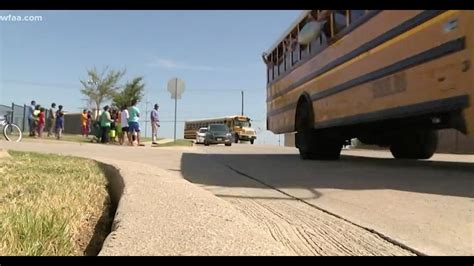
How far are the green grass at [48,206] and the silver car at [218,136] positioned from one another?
81.2ft

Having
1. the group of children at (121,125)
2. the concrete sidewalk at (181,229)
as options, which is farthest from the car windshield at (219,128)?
the concrete sidewalk at (181,229)

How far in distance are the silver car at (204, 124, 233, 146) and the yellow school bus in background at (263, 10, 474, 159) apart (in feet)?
64.9

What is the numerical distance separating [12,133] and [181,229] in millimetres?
14156

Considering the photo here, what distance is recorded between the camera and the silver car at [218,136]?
32031 millimetres

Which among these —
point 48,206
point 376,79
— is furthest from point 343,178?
point 48,206

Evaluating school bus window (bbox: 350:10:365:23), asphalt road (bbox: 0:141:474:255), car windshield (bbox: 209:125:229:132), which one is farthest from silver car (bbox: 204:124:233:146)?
asphalt road (bbox: 0:141:474:255)

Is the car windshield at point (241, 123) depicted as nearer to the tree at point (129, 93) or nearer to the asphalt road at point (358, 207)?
the tree at point (129, 93)

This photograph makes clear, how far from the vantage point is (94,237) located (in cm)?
370

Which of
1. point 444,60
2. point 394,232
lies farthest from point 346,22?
point 394,232

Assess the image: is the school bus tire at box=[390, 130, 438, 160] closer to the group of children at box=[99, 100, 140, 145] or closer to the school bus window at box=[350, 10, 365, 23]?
the school bus window at box=[350, 10, 365, 23]

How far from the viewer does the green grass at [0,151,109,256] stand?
9.82 feet

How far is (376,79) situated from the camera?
714 cm

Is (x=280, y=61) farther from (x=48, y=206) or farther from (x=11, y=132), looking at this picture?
(x=48, y=206)
